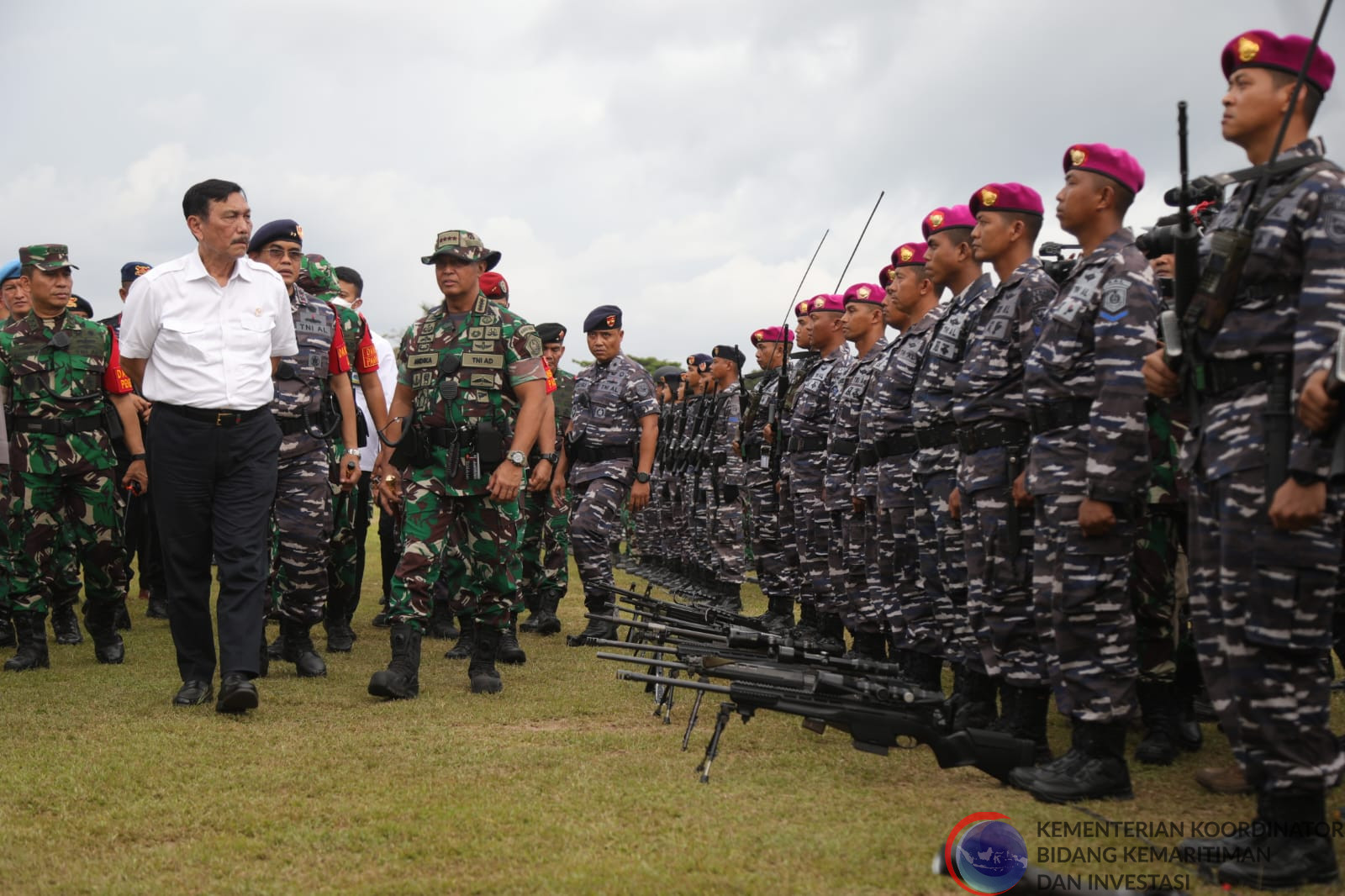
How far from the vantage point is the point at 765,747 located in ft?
17.0

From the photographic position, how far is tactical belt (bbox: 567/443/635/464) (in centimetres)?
959

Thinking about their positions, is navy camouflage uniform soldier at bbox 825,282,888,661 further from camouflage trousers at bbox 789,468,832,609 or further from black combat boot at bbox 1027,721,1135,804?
black combat boot at bbox 1027,721,1135,804

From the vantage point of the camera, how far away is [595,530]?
9.23 meters

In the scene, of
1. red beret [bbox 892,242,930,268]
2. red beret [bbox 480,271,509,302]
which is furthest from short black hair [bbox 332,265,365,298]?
red beret [bbox 892,242,930,268]

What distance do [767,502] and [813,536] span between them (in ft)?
7.33

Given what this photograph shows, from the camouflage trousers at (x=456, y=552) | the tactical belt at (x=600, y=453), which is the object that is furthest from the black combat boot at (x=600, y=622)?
the camouflage trousers at (x=456, y=552)

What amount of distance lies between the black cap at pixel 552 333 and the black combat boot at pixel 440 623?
10.6 feet

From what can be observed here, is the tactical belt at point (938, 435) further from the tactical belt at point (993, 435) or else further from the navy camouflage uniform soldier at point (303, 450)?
the navy camouflage uniform soldier at point (303, 450)

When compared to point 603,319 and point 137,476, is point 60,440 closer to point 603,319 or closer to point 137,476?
point 137,476

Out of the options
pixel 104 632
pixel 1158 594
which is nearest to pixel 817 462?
pixel 1158 594

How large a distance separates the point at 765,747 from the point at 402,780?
153cm

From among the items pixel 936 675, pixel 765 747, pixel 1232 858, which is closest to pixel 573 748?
pixel 765 747

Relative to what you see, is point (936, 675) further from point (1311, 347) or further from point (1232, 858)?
point (1311, 347)

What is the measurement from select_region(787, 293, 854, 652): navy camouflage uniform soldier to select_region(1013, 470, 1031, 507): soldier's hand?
10.4 ft
